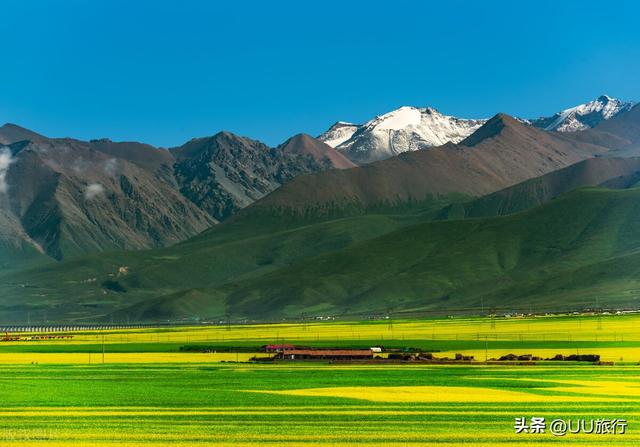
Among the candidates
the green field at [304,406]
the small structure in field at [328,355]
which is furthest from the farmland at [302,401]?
the small structure in field at [328,355]

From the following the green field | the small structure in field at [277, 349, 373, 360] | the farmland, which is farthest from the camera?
the small structure in field at [277, 349, 373, 360]

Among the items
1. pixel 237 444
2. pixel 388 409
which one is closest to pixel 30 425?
pixel 237 444

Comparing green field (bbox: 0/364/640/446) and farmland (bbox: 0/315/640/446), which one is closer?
green field (bbox: 0/364/640/446)

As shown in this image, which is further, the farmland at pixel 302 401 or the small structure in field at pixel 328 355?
the small structure in field at pixel 328 355

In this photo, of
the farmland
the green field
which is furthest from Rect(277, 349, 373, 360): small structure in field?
the green field

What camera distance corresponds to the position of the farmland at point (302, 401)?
51531mm

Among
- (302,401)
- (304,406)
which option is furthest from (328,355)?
(304,406)

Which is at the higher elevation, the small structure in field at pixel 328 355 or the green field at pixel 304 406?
the small structure in field at pixel 328 355

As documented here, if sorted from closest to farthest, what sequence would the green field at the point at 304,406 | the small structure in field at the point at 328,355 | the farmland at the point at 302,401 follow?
the green field at the point at 304,406, the farmland at the point at 302,401, the small structure in field at the point at 328,355

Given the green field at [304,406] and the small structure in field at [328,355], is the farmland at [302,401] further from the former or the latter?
the small structure in field at [328,355]

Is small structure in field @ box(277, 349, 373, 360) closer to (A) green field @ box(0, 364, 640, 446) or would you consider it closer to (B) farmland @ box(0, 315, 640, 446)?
(B) farmland @ box(0, 315, 640, 446)

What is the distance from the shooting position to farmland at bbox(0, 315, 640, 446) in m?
51.5

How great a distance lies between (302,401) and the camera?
67.3 meters

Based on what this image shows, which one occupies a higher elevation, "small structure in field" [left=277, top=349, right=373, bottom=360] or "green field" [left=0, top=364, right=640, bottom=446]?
"small structure in field" [left=277, top=349, right=373, bottom=360]
